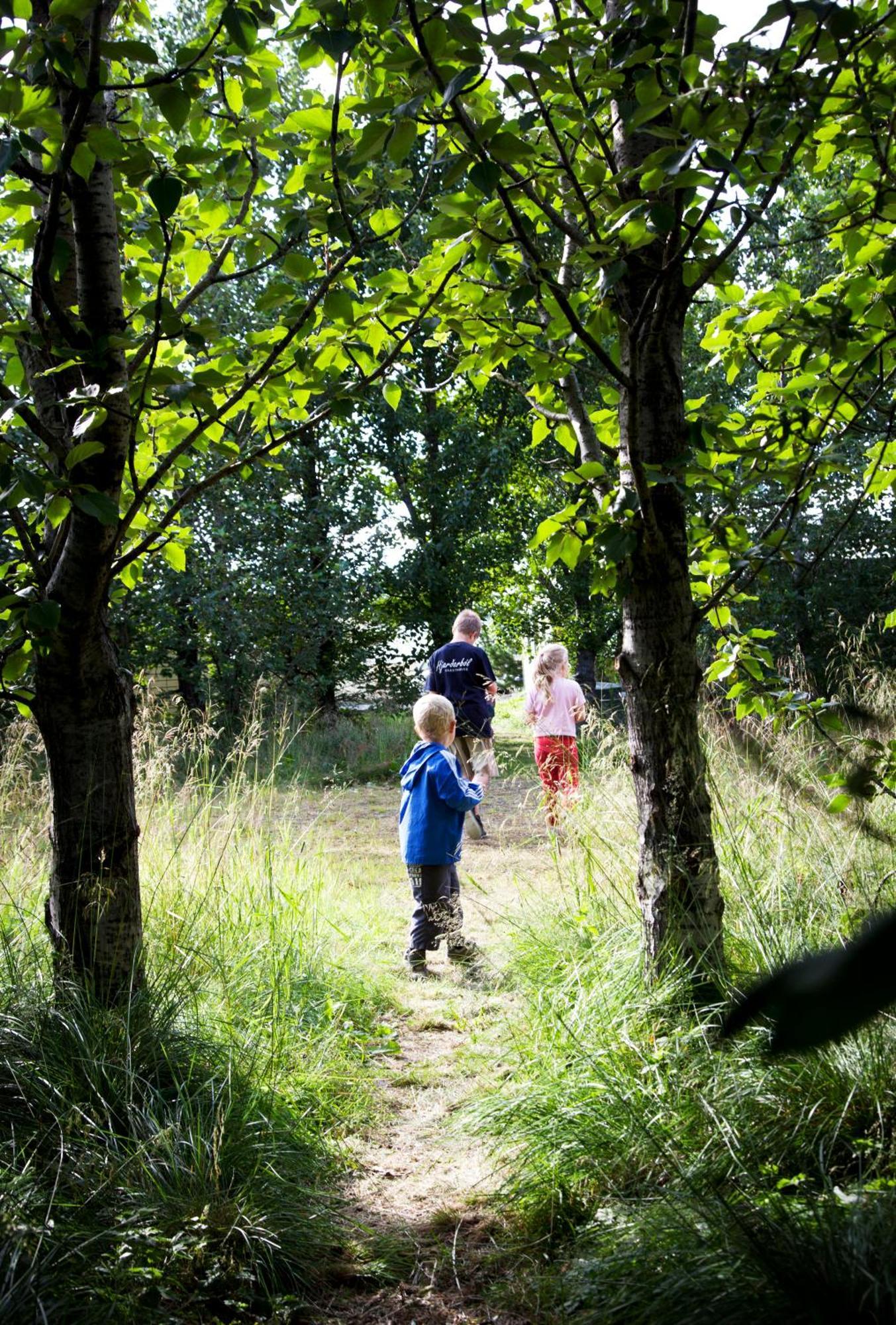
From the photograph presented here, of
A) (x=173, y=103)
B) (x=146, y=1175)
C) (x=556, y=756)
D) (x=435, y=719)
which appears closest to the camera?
(x=173, y=103)

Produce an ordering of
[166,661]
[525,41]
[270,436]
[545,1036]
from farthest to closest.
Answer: [166,661]
[545,1036]
[270,436]
[525,41]

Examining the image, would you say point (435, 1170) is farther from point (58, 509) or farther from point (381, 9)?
point (381, 9)

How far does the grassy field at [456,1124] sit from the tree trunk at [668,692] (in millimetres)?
303

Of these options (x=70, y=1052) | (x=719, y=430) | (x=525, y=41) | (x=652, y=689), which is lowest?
(x=70, y=1052)

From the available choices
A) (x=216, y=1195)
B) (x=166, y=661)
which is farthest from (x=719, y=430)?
(x=166, y=661)

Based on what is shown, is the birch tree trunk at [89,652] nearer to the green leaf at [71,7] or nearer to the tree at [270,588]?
the green leaf at [71,7]

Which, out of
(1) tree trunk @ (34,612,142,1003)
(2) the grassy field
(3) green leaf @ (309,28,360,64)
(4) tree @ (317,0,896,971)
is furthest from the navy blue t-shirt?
(3) green leaf @ (309,28,360,64)

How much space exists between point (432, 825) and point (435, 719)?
61 cm

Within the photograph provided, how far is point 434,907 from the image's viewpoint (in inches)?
216

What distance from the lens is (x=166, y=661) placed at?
14797mm

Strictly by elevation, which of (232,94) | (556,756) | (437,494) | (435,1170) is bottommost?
(435,1170)

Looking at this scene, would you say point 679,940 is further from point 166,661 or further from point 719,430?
point 166,661

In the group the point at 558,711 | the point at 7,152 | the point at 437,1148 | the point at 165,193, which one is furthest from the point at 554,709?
the point at 7,152

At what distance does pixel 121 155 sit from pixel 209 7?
37.1 inches
